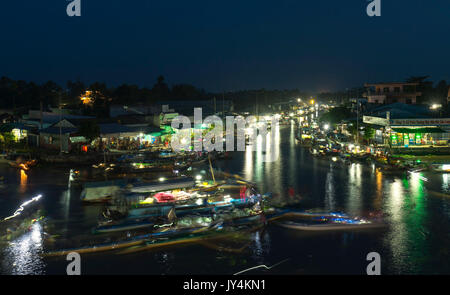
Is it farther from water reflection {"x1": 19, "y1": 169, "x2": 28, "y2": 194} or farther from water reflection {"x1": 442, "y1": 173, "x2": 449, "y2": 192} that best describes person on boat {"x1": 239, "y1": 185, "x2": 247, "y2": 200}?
water reflection {"x1": 19, "y1": 169, "x2": 28, "y2": 194}

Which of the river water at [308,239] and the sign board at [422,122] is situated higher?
the sign board at [422,122]

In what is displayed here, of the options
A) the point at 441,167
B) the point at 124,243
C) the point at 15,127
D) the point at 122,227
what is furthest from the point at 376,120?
the point at 15,127

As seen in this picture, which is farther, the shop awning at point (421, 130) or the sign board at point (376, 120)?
the sign board at point (376, 120)

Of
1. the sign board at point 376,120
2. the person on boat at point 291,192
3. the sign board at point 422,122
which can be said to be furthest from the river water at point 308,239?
the sign board at point 376,120

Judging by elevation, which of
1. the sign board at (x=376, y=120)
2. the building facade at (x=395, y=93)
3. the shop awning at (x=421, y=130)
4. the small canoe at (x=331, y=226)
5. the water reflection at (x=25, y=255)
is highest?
the building facade at (x=395, y=93)

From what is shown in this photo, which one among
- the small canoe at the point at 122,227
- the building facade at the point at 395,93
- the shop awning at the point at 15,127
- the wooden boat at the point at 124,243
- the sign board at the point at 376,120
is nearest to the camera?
the wooden boat at the point at 124,243

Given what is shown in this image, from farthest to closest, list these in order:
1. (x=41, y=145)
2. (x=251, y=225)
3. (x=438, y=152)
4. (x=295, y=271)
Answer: (x=41, y=145)
(x=438, y=152)
(x=251, y=225)
(x=295, y=271)

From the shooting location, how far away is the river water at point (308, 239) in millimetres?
5699

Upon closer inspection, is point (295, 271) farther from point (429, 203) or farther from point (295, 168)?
point (295, 168)

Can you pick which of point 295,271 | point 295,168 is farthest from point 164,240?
point 295,168

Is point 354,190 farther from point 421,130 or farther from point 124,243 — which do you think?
point 421,130

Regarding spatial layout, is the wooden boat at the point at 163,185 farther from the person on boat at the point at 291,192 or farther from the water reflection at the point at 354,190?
the water reflection at the point at 354,190
